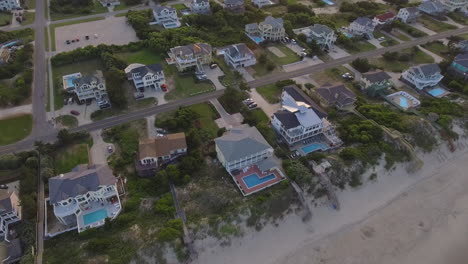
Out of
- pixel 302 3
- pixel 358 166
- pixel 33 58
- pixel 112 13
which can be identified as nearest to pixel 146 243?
pixel 358 166

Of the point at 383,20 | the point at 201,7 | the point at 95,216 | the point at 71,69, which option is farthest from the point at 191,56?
the point at 383,20

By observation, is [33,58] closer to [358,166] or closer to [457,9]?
[358,166]

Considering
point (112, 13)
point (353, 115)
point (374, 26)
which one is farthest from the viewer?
point (112, 13)

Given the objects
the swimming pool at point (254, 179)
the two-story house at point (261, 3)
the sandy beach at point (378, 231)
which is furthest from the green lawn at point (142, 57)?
the sandy beach at point (378, 231)

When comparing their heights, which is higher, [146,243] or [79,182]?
[79,182]

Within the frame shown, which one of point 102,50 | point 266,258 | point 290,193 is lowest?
point 266,258

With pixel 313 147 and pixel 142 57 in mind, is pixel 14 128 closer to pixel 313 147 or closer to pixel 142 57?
pixel 142 57
